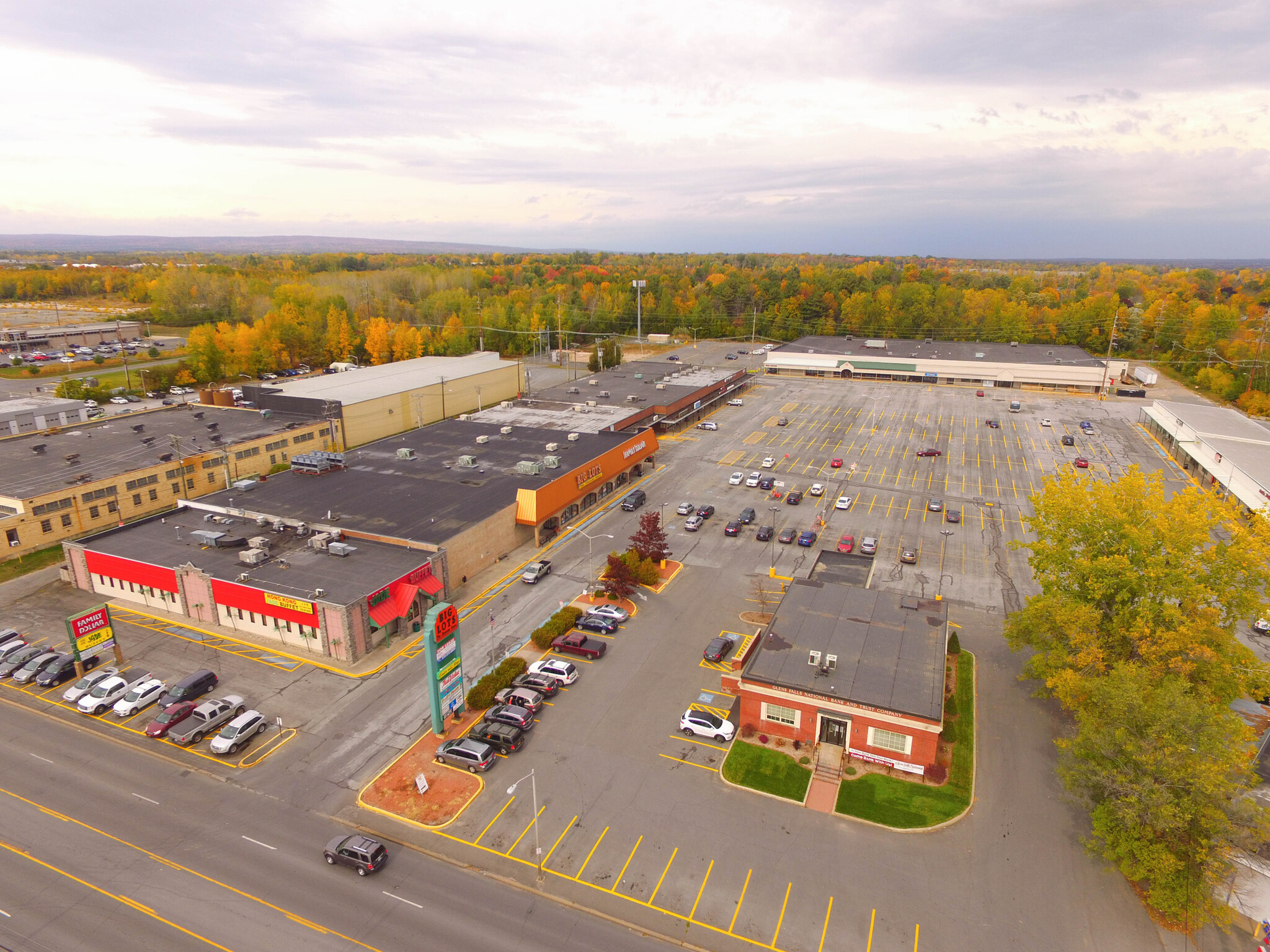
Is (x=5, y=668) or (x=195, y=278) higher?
(x=195, y=278)

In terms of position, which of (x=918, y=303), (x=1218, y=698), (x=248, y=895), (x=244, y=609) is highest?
(x=918, y=303)

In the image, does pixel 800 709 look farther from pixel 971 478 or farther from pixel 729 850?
pixel 971 478

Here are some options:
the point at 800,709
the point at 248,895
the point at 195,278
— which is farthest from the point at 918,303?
the point at 195,278

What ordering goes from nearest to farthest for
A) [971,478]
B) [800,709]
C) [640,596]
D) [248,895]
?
[248,895] < [800,709] < [640,596] < [971,478]

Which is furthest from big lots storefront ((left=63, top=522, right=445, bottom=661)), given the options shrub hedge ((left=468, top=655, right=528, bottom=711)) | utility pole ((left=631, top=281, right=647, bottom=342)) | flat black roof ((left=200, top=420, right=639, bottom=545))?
utility pole ((left=631, top=281, right=647, bottom=342))

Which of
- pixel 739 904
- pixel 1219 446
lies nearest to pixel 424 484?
pixel 739 904

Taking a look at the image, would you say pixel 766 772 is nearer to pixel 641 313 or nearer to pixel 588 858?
pixel 588 858

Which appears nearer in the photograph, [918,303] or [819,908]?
[819,908]
